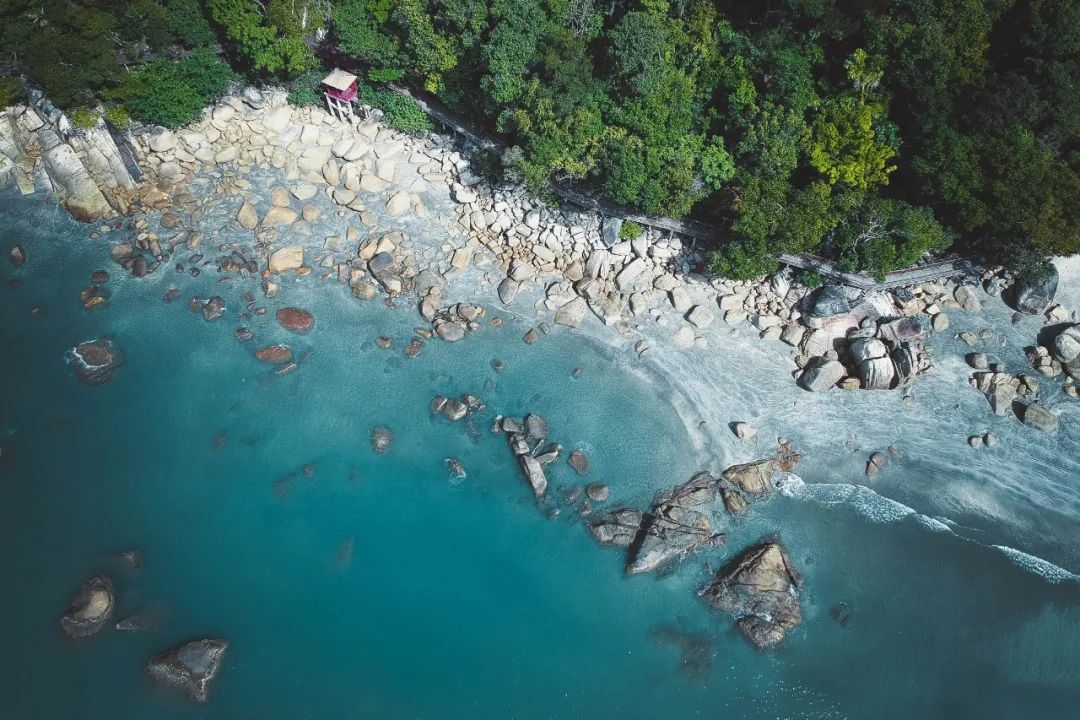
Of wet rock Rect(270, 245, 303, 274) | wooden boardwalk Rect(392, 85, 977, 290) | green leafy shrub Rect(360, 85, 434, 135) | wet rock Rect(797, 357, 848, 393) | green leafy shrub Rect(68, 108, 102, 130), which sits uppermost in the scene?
green leafy shrub Rect(360, 85, 434, 135)

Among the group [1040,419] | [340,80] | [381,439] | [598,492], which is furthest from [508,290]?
[1040,419]

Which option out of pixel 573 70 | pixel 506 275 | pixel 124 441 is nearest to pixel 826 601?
pixel 506 275

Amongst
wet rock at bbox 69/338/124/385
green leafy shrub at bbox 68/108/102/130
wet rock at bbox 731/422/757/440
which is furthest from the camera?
green leafy shrub at bbox 68/108/102/130

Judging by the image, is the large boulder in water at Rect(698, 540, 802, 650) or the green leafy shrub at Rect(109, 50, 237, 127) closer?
the large boulder in water at Rect(698, 540, 802, 650)

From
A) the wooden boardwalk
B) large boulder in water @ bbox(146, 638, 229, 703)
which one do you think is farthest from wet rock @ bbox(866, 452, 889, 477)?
large boulder in water @ bbox(146, 638, 229, 703)

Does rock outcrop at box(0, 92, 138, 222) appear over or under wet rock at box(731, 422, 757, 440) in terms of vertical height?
over

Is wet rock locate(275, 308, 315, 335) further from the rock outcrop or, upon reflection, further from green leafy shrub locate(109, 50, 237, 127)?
green leafy shrub locate(109, 50, 237, 127)

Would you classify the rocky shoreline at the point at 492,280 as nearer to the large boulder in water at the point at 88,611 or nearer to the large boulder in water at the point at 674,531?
the large boulder in water at the point at 674,531
